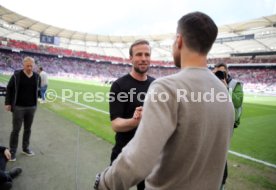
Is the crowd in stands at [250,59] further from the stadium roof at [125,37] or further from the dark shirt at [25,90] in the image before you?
the dark shirt at [25,90]

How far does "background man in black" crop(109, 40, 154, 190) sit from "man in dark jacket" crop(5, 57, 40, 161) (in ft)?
11.0

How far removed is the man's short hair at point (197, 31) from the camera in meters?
1.31

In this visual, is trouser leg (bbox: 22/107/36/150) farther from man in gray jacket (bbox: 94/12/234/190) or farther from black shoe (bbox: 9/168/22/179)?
man in gray jacket (bbox: 94/12/234/190)

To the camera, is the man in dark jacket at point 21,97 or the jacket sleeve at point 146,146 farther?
the man in dark jacket at point 21,97

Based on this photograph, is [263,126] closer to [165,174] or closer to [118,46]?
[165,174]

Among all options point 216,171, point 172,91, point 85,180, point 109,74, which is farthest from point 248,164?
point 109,74

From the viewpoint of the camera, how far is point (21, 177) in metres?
4.17

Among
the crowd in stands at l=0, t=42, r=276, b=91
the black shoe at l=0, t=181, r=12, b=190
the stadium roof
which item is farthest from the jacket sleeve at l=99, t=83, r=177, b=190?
the stadium roof

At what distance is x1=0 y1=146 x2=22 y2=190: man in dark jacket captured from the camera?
354 centimetres

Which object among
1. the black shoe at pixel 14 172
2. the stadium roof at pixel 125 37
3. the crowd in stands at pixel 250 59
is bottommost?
the black shoe at pixel 14 172

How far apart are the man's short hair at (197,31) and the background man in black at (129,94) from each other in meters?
1.50

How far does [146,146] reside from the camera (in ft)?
3.57

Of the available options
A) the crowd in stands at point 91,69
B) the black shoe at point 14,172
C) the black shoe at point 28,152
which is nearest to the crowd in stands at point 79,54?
the crowd in stands at point 91,69

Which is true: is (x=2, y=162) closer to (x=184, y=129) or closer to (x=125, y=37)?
(x=184, y=129)
